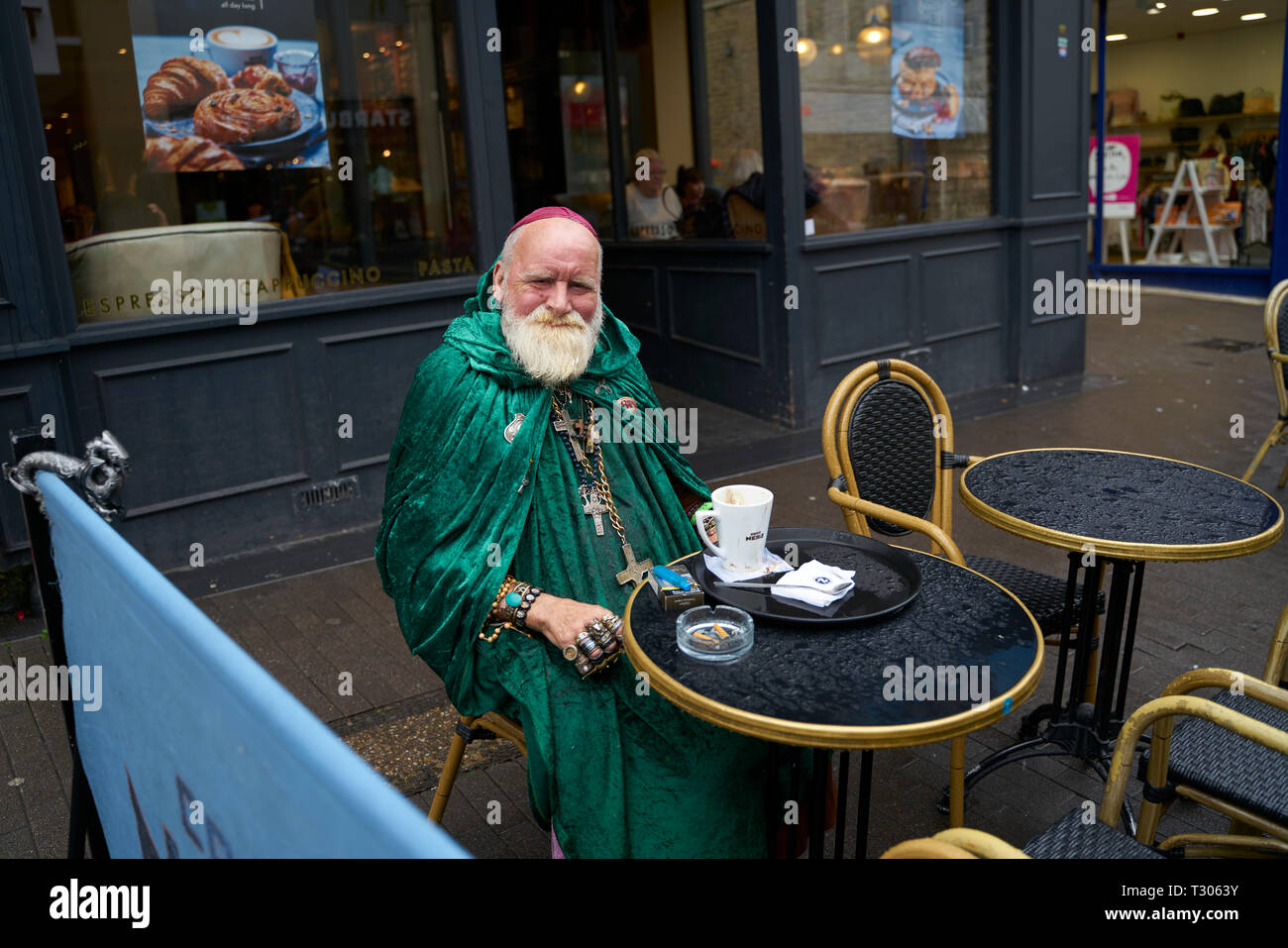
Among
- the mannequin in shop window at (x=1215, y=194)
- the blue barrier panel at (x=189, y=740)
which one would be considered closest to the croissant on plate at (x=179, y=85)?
the blue barrier panel at (x=189, y=740)

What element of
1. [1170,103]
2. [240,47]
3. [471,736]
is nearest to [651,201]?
[240,47]

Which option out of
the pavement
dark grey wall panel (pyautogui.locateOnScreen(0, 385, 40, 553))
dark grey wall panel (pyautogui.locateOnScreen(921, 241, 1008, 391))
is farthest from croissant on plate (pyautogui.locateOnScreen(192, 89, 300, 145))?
dark grey wall panel (pyautogui.locateOnScreen(921, 241, 1008, 391))

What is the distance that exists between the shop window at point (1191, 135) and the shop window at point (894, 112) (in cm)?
615

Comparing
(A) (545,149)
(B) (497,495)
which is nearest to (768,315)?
(A) (545,149)

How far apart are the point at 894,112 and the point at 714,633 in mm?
6128

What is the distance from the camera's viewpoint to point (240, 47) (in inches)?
191

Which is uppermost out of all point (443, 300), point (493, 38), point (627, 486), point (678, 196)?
point (493, 38)

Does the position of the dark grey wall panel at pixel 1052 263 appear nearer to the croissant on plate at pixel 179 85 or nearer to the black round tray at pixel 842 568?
the croissant on plate at pixel 179 85

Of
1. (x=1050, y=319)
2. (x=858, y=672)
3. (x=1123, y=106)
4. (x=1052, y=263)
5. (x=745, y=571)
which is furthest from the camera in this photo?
(x=1123, y=106)

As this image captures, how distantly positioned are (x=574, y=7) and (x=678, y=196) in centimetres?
194

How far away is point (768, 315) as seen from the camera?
6871 millimetres

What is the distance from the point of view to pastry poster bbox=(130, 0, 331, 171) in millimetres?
4711

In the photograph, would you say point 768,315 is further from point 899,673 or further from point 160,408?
point 899,673

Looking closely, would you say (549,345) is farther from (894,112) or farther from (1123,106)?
(1123,106)
